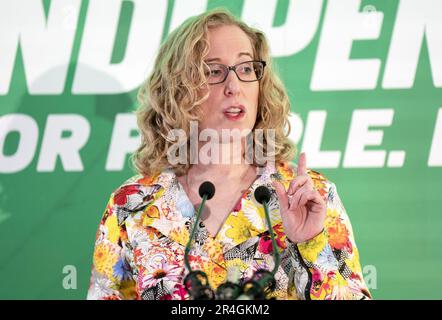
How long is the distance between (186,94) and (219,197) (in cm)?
35

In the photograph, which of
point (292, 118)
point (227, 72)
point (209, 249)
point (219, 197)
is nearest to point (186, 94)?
point (227, 72)

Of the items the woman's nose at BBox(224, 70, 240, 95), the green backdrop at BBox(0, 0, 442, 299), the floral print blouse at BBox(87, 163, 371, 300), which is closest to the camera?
the floral print blouse at BBox(87, 163, 371, 300)

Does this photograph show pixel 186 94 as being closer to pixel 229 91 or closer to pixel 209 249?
pixel 229 91

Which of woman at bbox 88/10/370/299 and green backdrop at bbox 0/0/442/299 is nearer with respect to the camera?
woman at bbox 88/10/370/299

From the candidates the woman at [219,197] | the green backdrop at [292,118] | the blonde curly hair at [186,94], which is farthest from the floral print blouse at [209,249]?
the green backdrop at [292,118]

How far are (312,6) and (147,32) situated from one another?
70 centimetres

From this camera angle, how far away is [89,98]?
272 cm

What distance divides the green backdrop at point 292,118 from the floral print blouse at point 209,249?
67cm

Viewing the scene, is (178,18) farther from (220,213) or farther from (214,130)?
(220,213)

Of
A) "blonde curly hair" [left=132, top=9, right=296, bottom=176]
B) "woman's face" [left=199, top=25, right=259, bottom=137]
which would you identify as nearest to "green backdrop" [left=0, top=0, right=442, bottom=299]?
"blonde curly hair" [left=132, top=9, right=296, bottom=176]

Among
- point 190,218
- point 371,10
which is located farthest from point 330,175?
point 190,218

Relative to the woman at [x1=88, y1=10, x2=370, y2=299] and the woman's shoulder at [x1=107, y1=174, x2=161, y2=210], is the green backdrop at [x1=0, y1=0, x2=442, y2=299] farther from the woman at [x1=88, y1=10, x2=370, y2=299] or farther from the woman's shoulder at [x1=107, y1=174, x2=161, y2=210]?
the woman's shoulder at [x1=107, y1=174, x2=161, y2=210]

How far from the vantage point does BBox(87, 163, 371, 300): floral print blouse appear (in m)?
1.71

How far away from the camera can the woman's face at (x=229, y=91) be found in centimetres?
195
